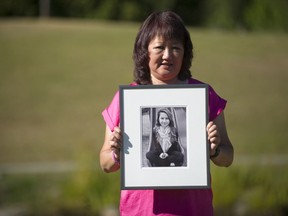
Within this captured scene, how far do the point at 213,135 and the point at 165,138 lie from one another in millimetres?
178

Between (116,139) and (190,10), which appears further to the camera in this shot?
(190,10)

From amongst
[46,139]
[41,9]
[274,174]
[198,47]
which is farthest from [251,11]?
[274,174]

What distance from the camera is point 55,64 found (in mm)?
18109

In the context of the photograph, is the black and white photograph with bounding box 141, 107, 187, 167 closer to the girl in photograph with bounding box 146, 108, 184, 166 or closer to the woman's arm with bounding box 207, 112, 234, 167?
the girl in photograph with bounding box 146, 108, 184, 166

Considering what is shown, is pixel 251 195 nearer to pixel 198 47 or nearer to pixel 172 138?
pixel 172 138

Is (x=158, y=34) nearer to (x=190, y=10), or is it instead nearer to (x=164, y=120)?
(x=164, y=120)

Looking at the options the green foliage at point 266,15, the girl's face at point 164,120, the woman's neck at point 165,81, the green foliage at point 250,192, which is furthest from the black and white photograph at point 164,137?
the green foliage at point 266,15

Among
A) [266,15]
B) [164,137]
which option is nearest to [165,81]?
[164,137]

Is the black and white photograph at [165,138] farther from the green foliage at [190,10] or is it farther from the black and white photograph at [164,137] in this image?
the green foliage at [190,10]

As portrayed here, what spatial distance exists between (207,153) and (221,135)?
12 cm

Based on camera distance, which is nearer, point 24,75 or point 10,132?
point 10,132

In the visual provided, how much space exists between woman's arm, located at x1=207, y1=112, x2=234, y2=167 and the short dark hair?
226mm

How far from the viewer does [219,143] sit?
2.51 metres

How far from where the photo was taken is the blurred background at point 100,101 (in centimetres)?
669
